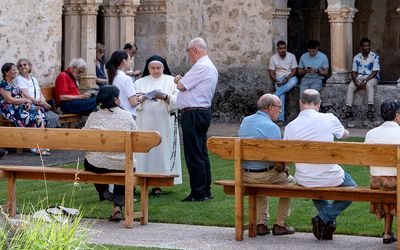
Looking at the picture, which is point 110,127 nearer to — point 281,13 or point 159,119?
point 159,119

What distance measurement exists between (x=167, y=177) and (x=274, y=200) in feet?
6.62

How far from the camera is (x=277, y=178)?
11.5 metres

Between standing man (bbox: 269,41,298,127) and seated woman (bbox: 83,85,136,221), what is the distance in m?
11.2

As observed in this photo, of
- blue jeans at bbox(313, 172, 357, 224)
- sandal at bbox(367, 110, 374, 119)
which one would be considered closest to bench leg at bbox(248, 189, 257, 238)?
blue jeans at bbox(313, 172, 357, 224)

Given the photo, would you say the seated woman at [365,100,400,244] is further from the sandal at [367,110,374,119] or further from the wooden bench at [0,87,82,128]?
the sandal at [367,110,374,119]

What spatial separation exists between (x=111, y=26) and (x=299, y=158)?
13928 millimetres

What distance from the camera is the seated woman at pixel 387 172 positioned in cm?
1085

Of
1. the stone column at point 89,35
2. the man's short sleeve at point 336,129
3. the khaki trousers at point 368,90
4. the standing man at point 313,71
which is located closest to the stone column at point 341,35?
the standing man at point 313,71

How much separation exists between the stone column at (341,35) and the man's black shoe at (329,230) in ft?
41.1

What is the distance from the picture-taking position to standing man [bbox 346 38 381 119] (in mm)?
22812

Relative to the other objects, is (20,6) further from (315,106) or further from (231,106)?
(315,106)

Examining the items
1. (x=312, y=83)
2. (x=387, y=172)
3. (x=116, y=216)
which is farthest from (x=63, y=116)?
(x=387, y=172)

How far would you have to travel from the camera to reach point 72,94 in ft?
66.7

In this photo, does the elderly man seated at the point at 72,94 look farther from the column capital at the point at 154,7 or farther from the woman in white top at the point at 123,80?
the woman in white top at the point at 123,80
